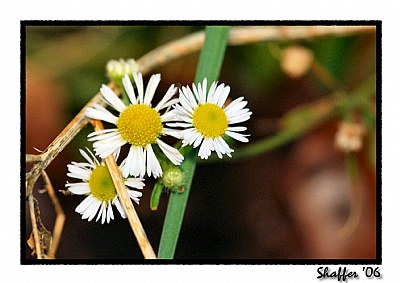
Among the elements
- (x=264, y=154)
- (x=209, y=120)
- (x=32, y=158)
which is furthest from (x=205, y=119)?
(x=264, y=154)

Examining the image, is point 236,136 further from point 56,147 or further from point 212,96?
point 56,147

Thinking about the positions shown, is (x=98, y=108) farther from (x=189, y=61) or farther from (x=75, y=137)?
(x=189, y=61)

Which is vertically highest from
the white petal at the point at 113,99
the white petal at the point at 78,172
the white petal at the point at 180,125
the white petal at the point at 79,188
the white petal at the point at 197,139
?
the white petal at the point at 113,99

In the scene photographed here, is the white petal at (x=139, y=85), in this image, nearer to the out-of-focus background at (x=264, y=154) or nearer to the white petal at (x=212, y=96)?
the white petal at (x=212, y=96)

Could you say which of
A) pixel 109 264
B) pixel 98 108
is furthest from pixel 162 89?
pixel 109 264
